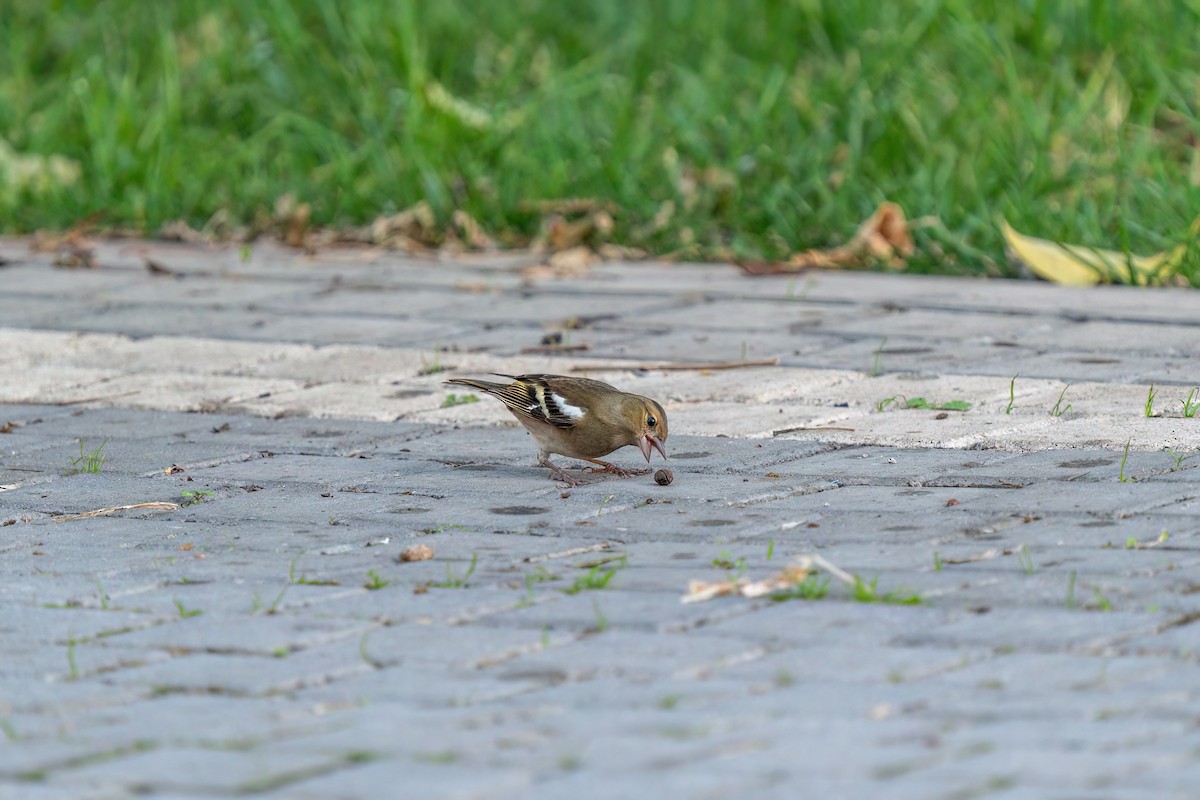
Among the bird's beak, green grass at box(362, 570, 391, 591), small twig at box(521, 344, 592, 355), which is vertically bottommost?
small twig at box(521, 344, 592, 355)

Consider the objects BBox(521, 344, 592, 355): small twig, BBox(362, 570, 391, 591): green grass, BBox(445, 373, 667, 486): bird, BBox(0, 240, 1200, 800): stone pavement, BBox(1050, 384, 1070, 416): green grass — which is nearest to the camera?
BBox(0, 240, 1200, 800): stone pavement

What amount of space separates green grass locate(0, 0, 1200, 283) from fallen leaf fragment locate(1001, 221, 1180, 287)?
109 millimetres

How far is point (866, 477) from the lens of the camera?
5227 millimetres

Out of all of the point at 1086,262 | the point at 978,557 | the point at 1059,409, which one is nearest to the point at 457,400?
the point at 1059,409

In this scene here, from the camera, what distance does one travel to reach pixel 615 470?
5629 mm

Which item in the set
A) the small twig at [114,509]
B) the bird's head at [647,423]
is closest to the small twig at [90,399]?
the small twig at [114,509]

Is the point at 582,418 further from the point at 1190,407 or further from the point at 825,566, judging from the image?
the point at 1190,407

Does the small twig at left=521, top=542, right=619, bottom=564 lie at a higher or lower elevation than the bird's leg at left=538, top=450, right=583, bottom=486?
higher

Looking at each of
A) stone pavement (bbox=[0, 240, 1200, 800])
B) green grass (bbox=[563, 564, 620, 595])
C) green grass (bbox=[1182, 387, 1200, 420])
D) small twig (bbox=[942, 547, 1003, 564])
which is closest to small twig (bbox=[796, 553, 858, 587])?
stone pavement (bbox=[0, 240, 1200, 800])

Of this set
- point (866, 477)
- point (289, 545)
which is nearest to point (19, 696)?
point (289, 545)

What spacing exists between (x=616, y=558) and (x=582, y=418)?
96 centimetres

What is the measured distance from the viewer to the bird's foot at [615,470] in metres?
5.59

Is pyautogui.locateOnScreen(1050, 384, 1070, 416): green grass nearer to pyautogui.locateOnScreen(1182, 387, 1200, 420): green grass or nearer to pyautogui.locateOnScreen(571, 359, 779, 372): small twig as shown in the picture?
pyautogui.locateOnScreen(1182, 387, 1200, 420): green grass

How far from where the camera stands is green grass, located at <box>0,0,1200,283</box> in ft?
31.2
